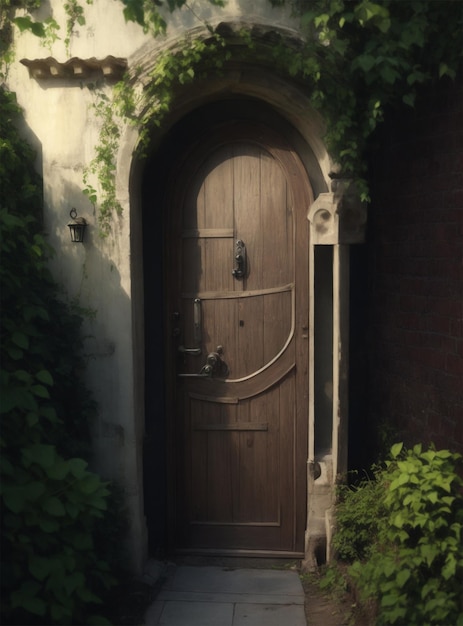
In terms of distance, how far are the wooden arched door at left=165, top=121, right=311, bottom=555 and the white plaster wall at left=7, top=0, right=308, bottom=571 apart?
42 cm

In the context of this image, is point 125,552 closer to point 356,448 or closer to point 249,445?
point 249,445

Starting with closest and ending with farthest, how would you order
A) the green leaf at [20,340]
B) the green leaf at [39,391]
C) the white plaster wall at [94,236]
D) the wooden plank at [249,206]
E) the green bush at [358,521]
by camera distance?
the green leaf at [39,391] → the green leaf at [20,340] → the green bush at [358,521] → the white plaster wall at [94,236] → the wooden plank at [249,206]

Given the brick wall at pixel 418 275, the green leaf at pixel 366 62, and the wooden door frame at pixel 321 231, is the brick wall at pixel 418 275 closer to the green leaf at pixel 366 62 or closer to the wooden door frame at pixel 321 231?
the wooden door frame at pixel 321 231

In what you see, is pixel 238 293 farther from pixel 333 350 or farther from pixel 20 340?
pixel 20 340

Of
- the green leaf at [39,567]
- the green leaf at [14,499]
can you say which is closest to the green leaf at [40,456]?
the green leaf at [14,499]

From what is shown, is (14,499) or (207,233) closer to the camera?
(14,499)

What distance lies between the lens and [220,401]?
183 inches

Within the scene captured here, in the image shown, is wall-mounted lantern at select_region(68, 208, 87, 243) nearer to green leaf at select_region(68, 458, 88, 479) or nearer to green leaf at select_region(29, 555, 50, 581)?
green leaf at select_region(68, 458, 88, 479)

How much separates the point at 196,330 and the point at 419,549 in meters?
1.91

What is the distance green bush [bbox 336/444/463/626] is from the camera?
338 cm

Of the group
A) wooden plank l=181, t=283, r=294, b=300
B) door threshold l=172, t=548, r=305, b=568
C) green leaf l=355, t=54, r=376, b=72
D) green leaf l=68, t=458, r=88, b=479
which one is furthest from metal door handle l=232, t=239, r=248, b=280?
door threshold l=172, t=548, r=305, b=568

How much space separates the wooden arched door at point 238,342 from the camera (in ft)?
14.9

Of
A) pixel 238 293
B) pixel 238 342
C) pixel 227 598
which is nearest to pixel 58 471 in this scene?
pixel 227 598

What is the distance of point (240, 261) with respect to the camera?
15.0ft
